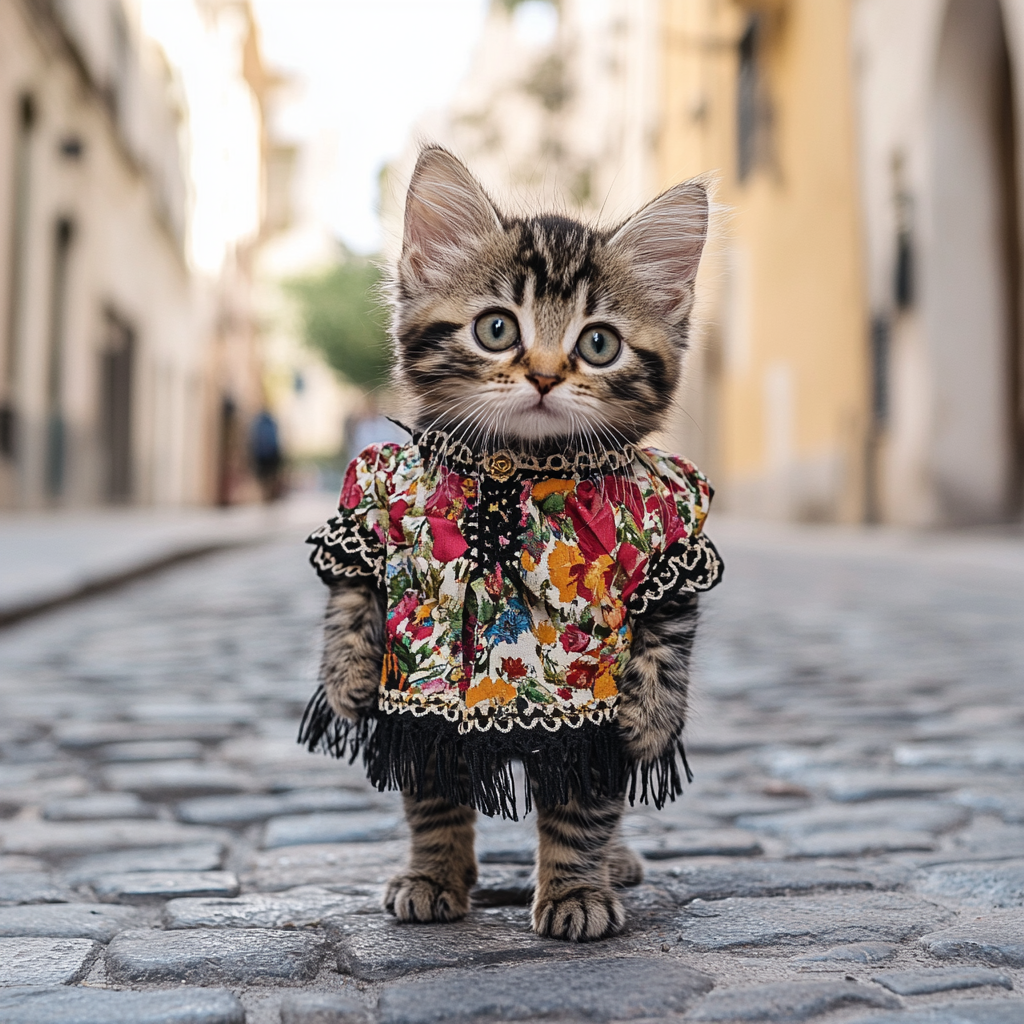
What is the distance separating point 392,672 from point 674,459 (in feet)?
1.96

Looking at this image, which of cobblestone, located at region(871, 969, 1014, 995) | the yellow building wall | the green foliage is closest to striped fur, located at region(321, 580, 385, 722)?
cobblestone, located at region(871, 969, 1014, 995)

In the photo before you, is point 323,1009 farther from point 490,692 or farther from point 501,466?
point 501,466

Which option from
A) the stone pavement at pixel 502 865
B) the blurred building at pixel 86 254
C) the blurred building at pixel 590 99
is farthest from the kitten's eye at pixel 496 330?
the blurred building at pixel 590 99

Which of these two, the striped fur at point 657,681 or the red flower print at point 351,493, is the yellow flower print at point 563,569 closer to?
the striped fur at point 657,681

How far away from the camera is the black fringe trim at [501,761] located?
216 centimetres

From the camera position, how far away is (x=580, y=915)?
224 centimetres

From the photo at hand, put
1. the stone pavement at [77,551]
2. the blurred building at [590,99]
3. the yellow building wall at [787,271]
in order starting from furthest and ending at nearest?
the blurred building at [590,99] < the yellow building wall at [787,271] < the stone pavement at [77,551]

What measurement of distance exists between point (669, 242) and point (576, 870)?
1.09 m

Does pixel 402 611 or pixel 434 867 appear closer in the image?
pixel 402 611

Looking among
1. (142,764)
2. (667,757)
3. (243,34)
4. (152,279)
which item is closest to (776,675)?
(142,764)

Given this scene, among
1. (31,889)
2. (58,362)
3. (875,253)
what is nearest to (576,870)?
(31,889)

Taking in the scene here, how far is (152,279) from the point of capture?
83.1 feet

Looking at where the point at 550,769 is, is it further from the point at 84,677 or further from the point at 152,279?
the point at 152,279

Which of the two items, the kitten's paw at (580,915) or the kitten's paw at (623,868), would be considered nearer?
the kitten's paw at (580,915)
